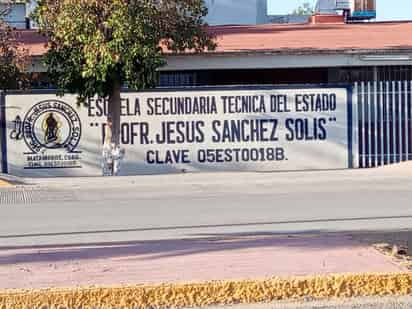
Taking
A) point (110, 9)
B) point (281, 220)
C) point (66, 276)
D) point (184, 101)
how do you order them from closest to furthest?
point (66, 276)
point (281, 220)
point (110, 9)
point (184, 101)

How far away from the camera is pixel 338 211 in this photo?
15273 mm

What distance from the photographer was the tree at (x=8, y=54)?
71.1 ft

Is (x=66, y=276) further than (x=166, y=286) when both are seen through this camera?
Yes

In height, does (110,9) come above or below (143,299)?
above

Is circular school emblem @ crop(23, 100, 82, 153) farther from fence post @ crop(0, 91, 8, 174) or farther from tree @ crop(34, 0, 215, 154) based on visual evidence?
tree @ crop(34, 0, 215, 154)

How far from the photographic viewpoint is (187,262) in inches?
338

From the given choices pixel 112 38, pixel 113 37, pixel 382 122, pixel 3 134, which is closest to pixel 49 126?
pixel 3 134

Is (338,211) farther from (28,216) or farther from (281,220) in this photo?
(28,216)

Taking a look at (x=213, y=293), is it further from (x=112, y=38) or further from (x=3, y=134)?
(x=3, y=134)

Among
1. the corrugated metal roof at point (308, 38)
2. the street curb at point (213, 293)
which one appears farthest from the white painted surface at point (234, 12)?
the street curb at point (213, 293)

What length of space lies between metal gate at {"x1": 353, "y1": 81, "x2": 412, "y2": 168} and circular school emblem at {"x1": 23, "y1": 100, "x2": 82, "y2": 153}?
7.63 m

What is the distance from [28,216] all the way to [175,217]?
8.50 ft

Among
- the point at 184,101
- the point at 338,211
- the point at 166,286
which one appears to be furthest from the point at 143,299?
the point at 184,101

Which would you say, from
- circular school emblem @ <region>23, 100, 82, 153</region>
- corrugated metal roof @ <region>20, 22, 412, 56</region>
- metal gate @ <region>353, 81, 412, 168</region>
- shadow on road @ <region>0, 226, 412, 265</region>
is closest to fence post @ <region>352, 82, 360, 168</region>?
metal gate @ <region>353, 81, 412, 168</region>
